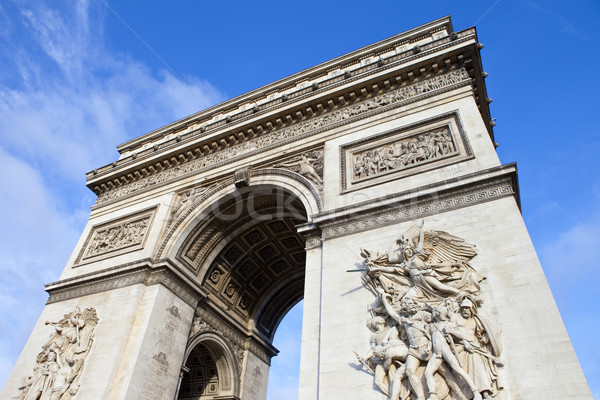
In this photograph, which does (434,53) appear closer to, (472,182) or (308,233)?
(472,182)

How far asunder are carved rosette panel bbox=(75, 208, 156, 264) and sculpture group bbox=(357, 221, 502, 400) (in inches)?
318

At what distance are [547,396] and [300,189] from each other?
24.0ft

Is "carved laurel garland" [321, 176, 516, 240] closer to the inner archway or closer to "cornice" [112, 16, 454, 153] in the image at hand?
the inner archway

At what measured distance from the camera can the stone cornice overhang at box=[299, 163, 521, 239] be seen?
8.80 metres

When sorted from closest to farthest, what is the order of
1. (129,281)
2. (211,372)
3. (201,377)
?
(129,281), (211,372), (201,377)

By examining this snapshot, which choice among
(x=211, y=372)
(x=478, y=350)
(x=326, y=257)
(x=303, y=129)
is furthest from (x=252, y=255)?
(x=478, y=350)

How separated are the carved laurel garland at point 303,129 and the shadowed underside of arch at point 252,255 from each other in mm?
1719

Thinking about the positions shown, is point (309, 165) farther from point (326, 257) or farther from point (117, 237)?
point (117, 237)

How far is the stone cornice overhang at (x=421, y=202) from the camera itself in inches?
346

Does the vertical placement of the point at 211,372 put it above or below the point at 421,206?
below

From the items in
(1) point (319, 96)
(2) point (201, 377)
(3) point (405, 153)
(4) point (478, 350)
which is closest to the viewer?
(4) point (478, 350)

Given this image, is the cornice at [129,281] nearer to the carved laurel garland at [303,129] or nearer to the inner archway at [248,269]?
the inner archway at [248,269]

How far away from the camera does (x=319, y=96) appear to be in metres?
13.2

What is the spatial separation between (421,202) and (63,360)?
9684 mm
